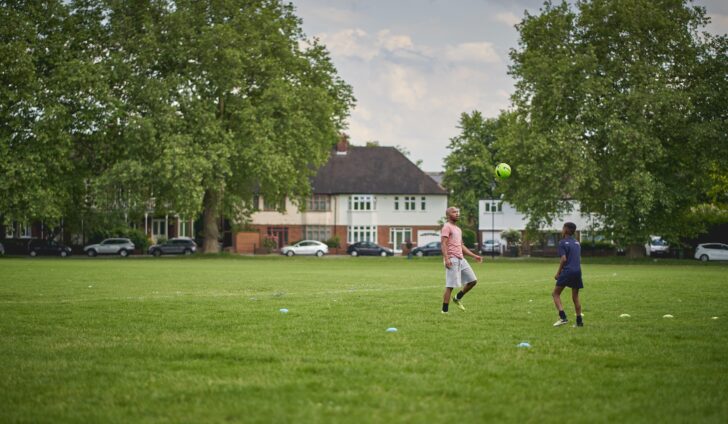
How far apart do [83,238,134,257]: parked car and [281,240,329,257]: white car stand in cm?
1359

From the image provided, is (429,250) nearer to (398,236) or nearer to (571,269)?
(398,236)

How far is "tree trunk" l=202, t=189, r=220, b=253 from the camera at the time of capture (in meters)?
56.9

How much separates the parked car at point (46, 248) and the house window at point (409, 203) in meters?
33.8

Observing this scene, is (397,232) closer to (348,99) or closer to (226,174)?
(348,99)

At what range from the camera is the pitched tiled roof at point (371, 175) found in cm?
8588

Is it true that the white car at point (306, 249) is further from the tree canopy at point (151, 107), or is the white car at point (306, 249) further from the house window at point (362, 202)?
the tree canopy at point (151, 107)

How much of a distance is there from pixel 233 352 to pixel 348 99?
170 feet

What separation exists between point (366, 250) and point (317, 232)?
11453 mm

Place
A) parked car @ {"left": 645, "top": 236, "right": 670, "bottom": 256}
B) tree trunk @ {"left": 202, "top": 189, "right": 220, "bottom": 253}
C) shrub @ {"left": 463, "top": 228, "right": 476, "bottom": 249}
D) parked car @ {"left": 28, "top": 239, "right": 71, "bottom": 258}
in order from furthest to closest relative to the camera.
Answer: shrub @ {"left": 463, "top": 228, "right": 476, "bottom": 249} < parked car @ {"left": 28, "top": 239, "right": 71, "bottom": 258} < parked car @ {"left": 645, "top": 236, "right": 670, "bottom": 256} < tree trunk @ {"left": 202, "top": 189, "right": 220, "bottom": 253}

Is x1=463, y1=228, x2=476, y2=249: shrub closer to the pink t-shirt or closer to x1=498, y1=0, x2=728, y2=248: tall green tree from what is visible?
x1=498, y1=0, x2=728, y2=248: tall green tree

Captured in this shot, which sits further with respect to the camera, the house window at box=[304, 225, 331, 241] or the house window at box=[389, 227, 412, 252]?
the house window at box=[389, 227, 412, 252]

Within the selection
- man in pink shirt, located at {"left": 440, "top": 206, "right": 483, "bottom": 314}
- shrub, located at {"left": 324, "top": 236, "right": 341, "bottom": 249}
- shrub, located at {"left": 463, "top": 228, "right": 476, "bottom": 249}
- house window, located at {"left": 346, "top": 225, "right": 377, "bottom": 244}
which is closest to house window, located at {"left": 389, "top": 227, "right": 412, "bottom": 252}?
house window, located at {"left": 346, "top": 225, "right": 377, "bottom": 244}

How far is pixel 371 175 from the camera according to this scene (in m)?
87.0

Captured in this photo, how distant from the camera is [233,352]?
10.5m
